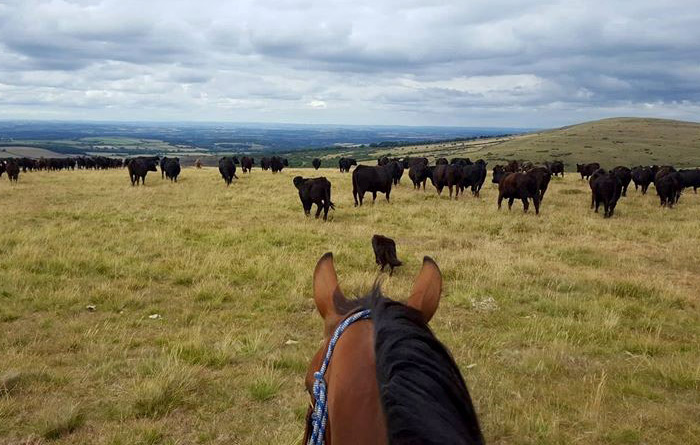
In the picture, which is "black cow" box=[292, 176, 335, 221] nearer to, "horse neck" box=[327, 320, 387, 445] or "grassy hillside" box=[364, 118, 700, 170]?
"horse neck" box=[327, 320, 387, 445]

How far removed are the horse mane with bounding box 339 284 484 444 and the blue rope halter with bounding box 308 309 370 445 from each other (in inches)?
3.9

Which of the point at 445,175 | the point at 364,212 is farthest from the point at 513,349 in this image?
the point at 445,175

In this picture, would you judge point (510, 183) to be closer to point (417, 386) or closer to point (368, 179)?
point (368, 179)

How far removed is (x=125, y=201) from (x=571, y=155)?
64108 mm

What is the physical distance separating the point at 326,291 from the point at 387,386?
0.70 meters

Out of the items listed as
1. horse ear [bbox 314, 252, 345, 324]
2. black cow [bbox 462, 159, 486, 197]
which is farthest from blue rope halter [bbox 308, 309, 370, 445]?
black cow [bbox 462, 159, 486, 197]

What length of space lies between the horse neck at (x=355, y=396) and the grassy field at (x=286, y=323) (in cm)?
45

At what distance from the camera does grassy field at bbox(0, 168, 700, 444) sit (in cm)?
437

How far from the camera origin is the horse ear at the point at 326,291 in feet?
5.97

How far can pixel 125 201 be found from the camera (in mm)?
20188

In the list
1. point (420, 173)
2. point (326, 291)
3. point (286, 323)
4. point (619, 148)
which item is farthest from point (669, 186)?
point (619, 148)

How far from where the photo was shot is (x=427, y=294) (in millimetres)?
1787

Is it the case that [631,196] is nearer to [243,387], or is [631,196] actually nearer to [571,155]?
[243,387]

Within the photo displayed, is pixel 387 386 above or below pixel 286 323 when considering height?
above
